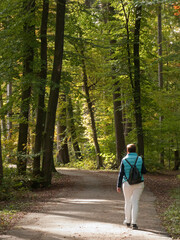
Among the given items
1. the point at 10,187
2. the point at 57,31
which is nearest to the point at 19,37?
the point at 57,31

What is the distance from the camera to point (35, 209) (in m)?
9.96

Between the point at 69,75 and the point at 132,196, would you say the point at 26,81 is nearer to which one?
the point at 69,75

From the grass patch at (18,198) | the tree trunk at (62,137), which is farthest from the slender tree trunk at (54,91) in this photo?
the tree trunk at (62,137)

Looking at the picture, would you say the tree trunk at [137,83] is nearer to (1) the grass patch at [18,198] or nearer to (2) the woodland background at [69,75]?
(2) the woodland background at [69,75]

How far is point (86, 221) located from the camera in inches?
314

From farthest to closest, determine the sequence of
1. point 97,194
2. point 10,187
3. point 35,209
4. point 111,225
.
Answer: point 97,194, point 10,187, point 35,209, point 111,225

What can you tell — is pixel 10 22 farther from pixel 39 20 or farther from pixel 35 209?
pixel 35 209

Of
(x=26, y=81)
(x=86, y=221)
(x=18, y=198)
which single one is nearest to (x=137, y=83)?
(x=26, y=81)

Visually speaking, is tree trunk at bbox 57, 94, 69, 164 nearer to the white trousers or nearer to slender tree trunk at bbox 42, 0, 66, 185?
slender tree trunk at bbox 42, 0, 66, 185

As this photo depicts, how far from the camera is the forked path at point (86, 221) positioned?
6.62 metres

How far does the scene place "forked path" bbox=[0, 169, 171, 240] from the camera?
21.7 ft

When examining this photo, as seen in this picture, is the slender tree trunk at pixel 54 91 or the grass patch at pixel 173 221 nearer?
the grass patch at pixel 173 221

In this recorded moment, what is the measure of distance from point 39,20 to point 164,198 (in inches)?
401

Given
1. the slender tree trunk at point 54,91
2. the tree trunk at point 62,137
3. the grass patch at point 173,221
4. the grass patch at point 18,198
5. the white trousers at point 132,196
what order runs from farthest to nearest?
the tree trunk at point 62,137 < the slender tree trunk at point 54,91 < the grass patch at point 18,198 < the white trousers at point 132,196 < the grass patch at point 173,221
